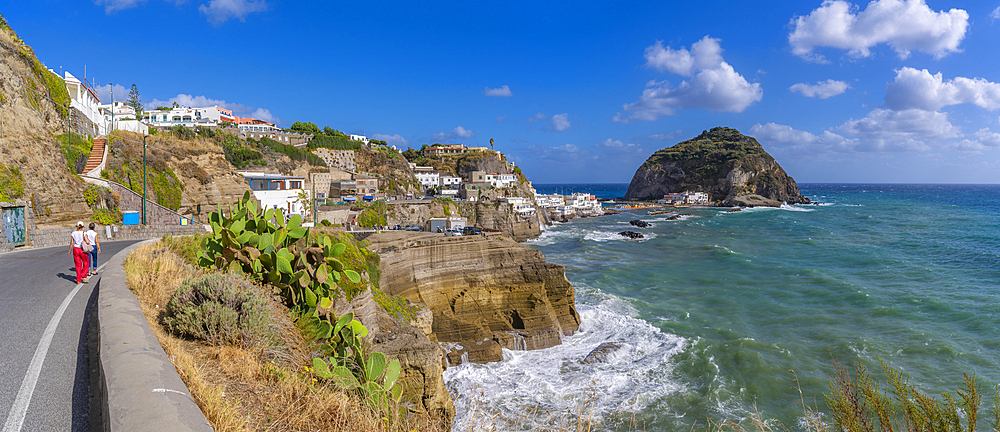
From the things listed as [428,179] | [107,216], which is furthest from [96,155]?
[428,179]

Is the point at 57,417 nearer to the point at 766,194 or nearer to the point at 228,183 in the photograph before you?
the point at 228,183

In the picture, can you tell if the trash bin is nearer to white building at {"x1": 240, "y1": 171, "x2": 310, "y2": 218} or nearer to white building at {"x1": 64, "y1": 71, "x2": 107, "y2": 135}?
white building at {"x1": 240, "y1": 171, "x2": 310, "y2": 218}

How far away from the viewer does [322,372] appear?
15.7 feet

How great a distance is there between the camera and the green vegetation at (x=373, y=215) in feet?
169

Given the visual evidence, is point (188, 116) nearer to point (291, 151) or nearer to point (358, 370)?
point (291, 151)

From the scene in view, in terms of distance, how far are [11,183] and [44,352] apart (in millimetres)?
18830

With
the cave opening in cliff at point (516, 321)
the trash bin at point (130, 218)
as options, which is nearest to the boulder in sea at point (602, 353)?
the cave opening in cliff at point (516, 321)

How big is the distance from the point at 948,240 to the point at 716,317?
46.1m

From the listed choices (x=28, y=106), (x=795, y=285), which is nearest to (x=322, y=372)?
(x=28, y=106)

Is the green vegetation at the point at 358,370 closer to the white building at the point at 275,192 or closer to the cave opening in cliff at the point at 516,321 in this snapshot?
the cave opening in cliff at the point at 516,321

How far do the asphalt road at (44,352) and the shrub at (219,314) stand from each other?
34.5 inches

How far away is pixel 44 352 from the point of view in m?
4.57

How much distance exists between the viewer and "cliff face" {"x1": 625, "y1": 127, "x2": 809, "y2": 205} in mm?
131875

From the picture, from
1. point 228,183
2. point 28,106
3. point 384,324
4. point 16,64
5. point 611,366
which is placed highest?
point 16,64
